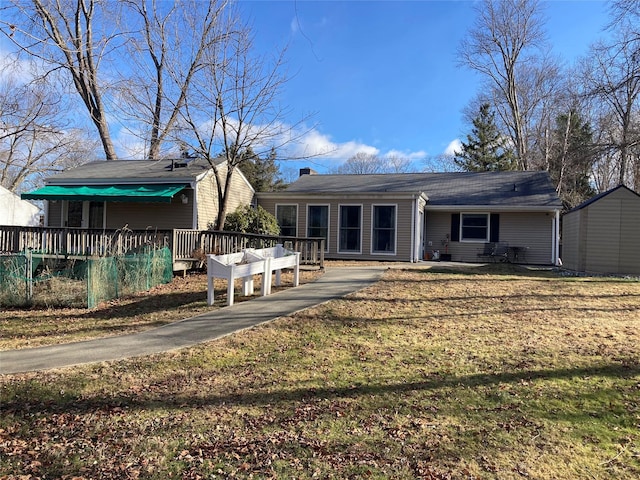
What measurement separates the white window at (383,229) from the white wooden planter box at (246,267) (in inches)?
276

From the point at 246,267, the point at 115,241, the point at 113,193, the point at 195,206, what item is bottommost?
the point at 246,267

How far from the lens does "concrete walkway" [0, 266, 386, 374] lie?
203 inches

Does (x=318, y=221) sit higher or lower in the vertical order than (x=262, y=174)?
lower

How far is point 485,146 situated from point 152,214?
2872 cm

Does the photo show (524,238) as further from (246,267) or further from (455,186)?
(246,267)

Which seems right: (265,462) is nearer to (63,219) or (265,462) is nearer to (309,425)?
(309,425)

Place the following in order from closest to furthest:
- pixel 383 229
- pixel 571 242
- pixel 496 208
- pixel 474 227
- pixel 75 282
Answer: pixel 75 282, pixel 571 242, pixel 383 229, pixel 496 208, pixel 474 227

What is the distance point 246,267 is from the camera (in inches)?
324

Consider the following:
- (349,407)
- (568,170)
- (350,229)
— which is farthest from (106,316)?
(568,170)

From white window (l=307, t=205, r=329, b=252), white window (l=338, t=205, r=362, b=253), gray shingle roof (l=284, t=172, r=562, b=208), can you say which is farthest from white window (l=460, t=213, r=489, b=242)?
white window (l=307, t=205, r=329, b=252)

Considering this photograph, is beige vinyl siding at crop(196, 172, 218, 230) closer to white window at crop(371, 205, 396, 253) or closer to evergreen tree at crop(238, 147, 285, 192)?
white window at crop(371, 205, 396, 253)

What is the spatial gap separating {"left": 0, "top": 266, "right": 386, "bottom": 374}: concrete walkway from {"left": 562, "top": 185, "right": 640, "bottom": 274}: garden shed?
9.31 m

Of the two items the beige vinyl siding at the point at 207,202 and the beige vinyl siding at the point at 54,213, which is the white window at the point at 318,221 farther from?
the beige vinyl siding at the point at 54,213

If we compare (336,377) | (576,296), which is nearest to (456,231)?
(576,296)
